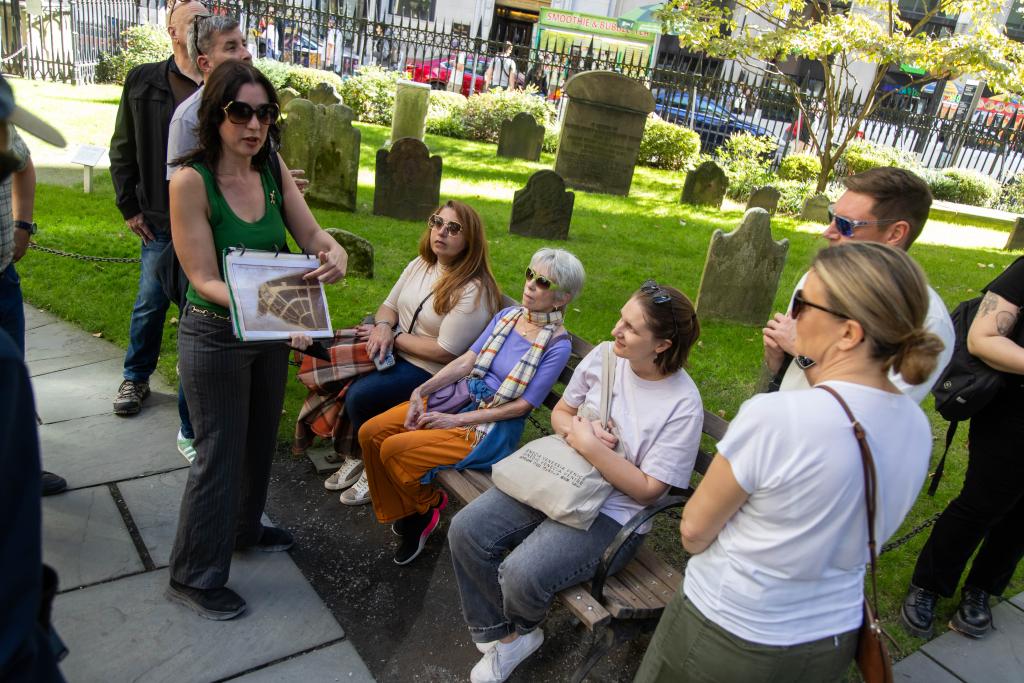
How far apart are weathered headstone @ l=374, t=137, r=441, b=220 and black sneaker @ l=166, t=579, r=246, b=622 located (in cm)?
632

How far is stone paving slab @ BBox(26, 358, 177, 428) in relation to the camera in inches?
169

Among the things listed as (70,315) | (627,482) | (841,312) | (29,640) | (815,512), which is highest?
(841,312)

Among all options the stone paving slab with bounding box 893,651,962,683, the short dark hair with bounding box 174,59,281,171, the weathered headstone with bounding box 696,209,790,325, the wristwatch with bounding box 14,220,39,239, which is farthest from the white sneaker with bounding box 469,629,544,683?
the weathered headstone with bounding box 696,209,790,325

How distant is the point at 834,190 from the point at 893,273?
13.4 meters

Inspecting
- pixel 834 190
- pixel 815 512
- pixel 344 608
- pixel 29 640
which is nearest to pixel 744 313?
pixel 344 608

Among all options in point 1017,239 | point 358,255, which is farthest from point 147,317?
point 1017,239

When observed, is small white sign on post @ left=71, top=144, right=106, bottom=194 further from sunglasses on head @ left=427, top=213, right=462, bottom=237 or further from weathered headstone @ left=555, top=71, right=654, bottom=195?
weathered headstone @ left=555, top=71, right=654, bottom=195

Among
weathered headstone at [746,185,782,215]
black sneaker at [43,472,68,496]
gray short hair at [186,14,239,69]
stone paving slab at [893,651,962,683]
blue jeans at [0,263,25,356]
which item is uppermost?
gray short hair at [186,14,239,69]

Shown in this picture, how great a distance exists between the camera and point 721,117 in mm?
18797

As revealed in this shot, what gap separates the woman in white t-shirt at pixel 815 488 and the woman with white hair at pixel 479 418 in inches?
61.7

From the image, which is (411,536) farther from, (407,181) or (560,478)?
(407,181)

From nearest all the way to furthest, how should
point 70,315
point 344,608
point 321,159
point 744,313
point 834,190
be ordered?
point 344,608, point 70,315, point 744,313, point 321,159, point 834,190

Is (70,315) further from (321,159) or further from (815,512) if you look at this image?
(815,512)

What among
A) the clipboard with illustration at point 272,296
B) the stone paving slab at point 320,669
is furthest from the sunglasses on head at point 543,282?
the stone paving slab at point 320,669
